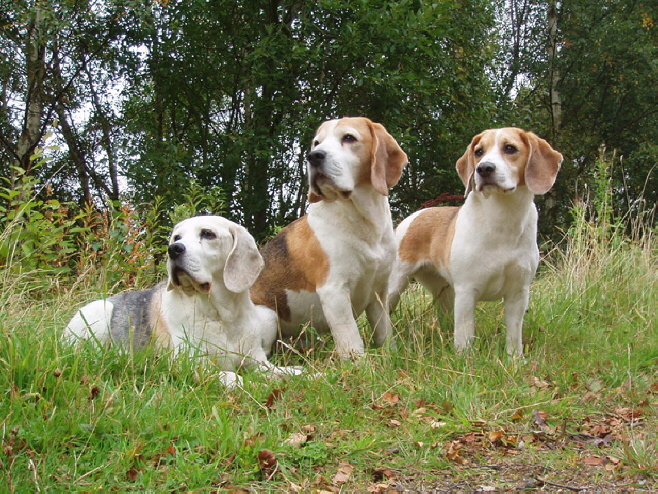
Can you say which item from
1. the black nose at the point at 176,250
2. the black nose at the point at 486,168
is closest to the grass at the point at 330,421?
the black nose at the point at 176,250

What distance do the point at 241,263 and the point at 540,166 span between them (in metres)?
2.13

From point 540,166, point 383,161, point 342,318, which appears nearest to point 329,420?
point 342,318

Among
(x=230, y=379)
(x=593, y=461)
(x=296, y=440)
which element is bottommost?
(x=593, y=461)

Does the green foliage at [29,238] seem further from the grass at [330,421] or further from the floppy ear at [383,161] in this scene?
the floppy ear at [383,161]

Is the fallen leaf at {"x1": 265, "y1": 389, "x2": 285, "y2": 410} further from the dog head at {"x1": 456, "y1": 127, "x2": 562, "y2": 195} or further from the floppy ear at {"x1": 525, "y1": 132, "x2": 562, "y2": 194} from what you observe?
the floppy ear at {"x1": 525, "y1": 132, "x2": 562, "y2": 194}

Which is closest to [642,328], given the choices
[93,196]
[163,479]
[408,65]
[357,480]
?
[357,480]

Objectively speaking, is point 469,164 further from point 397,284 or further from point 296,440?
point 296,440

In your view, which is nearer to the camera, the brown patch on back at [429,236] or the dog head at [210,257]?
the dog head at [210,257]

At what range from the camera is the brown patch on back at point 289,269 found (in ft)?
16.0

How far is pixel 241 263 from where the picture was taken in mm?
4352

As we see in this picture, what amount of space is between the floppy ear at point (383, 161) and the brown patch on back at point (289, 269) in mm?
623

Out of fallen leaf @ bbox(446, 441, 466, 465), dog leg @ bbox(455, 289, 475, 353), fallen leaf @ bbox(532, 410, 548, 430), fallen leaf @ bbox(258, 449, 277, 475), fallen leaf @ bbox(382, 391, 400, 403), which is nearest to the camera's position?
fallen leaf @ bbox(258, 449, 277, 475)

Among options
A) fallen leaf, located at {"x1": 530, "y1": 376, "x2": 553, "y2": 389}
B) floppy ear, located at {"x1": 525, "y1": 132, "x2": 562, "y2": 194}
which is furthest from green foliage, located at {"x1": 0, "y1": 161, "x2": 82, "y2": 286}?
fallen leaf, located at {"x1": 530, "y1": 376, "x2": 553, "y2": 389}

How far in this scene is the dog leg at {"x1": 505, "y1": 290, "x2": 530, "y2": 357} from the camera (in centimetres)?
484
